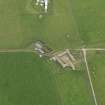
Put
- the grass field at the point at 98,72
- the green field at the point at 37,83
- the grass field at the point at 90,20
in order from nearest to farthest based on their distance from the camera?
the green field at the point at 37,83
the grass field at the point at 98,72
the grass field at the point at 90,20

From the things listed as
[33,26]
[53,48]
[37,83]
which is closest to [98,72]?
[53,48]

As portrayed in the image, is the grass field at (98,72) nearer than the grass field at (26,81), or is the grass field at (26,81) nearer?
the grass field at (26,81)

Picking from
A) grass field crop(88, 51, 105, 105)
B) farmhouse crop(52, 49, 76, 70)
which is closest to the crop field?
grass field crop(88, 51, 105, 105)

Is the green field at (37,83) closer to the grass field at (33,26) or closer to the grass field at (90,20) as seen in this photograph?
the grass field at (33,26)

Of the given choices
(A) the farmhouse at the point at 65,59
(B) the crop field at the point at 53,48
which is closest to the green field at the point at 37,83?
(B) the crop field at the point at 53,48

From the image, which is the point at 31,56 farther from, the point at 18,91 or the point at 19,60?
the point at 18,91

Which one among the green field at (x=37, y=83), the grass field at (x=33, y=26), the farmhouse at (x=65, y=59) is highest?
the grass field at (x=33, y=26)

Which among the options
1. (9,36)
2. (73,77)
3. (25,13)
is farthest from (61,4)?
(73,77)

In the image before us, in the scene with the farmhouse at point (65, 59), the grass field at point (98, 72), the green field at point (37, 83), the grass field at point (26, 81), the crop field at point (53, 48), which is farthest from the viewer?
the farmhouse at point (65, 59)
